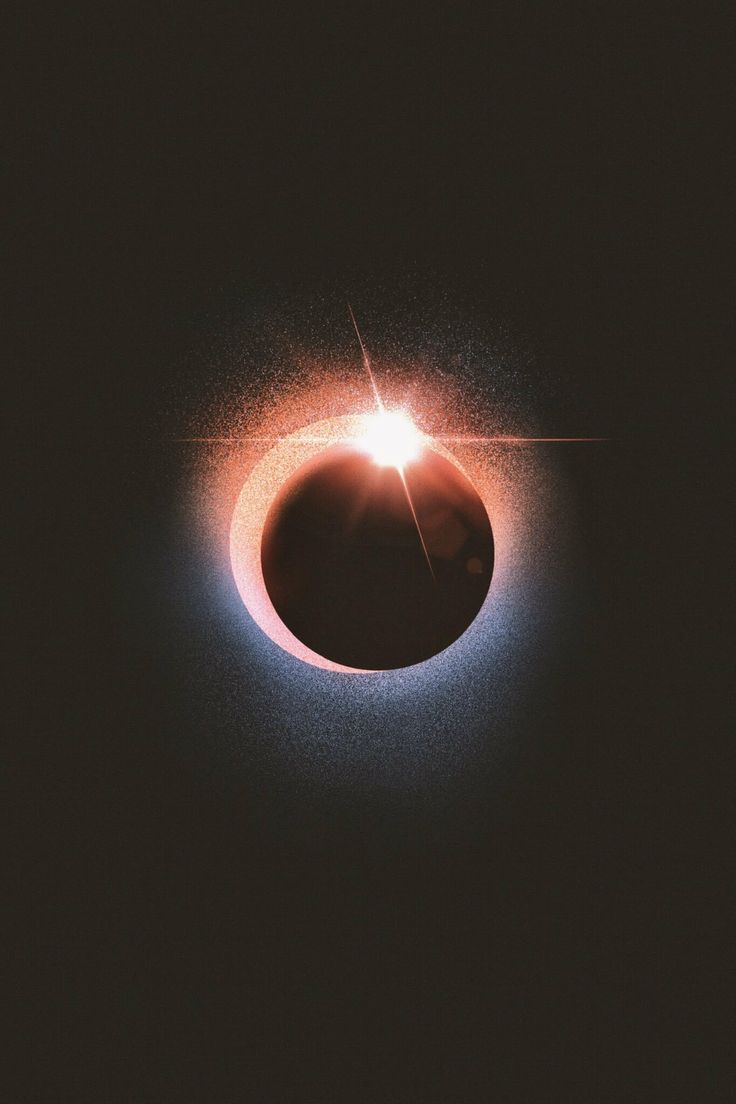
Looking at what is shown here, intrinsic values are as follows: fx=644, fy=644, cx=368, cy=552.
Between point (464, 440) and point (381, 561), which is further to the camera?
point (464, 440)

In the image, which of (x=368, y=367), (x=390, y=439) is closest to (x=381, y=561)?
(x=390, y=439)

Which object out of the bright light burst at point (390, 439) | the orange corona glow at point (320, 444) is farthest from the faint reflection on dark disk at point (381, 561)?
the orange corona glow at point (320, 444)

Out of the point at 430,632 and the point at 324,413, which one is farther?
the point at 324,413

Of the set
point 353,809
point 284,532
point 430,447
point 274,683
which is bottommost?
point 353,809

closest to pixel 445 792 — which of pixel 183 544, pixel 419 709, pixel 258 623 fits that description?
pixel 419 709

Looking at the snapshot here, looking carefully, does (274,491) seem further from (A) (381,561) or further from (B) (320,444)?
(A) (381,561)

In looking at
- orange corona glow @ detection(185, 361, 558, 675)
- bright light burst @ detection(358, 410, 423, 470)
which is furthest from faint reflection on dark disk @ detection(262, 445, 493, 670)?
orange corona glow @ detection(185, 361, 558, 675)

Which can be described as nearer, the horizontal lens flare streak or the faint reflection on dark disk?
the faint reflection on dark disk

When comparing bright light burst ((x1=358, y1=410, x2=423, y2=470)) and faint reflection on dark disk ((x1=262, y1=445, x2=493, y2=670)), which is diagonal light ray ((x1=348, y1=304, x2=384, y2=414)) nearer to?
bright light burst ((x1=358, y1=410, x2=423, y2=470))

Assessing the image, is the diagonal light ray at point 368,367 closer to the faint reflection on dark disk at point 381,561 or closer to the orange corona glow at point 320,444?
the orange corona glow at point 320,444

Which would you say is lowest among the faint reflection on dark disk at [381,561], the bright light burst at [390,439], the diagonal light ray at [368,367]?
the faint reflection on dark disk at [381,561]

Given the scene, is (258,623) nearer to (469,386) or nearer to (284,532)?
(284,532)
